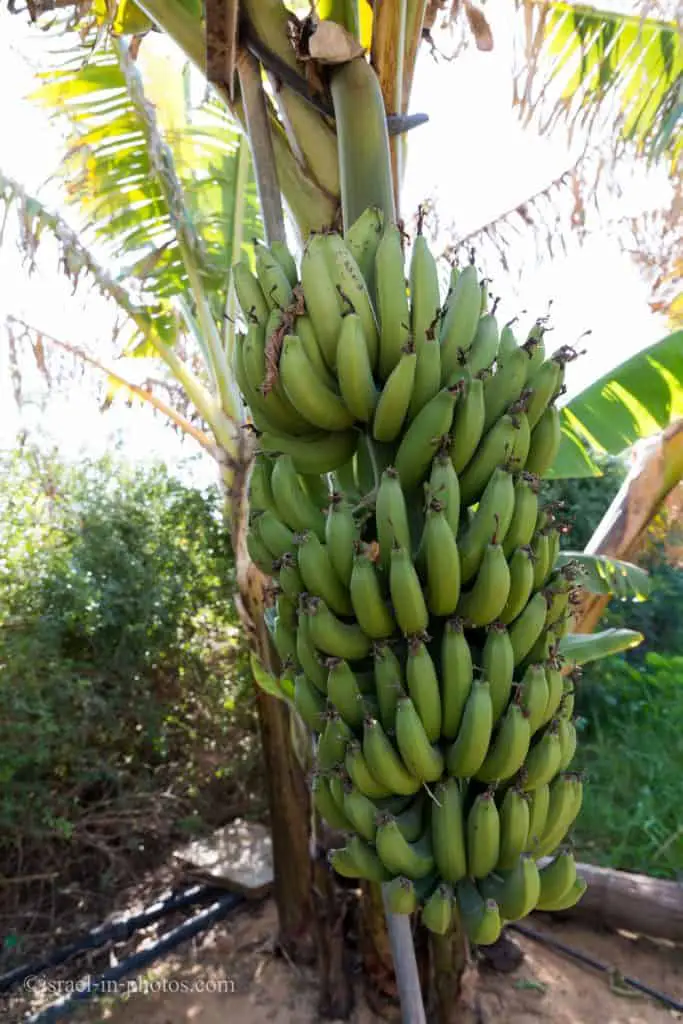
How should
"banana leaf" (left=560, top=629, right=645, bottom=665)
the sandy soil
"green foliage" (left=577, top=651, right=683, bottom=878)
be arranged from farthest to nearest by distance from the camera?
1. "green foliage" (left=577, top=651, right=683, bottom=878)
2. the sandy soil
3. "banana leaf" (left=560, top=629, right=645, bottom=665)

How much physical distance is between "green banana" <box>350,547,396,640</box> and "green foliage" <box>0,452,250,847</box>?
111 inches

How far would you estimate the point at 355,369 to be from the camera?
1.27 m

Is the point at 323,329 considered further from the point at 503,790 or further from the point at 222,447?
the point at 222,447

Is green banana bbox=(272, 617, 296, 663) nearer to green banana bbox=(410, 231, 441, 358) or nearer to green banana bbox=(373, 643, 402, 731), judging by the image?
green banana bbox=(373, 643, 402, 731)

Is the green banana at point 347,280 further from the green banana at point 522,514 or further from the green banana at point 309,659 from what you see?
the green banana at point 309,659

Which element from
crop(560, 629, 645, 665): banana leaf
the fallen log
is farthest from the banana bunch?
the fallen log

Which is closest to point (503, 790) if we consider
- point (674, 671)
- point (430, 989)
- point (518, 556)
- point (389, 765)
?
point (389, 765)

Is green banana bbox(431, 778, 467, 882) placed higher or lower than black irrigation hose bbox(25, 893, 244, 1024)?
higher

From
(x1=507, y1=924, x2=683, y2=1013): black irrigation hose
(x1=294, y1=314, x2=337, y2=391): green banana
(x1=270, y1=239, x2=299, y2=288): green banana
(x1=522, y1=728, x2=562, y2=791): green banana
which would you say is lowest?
(x1=507, y1=924, x2=683, y2=1013): black irrigation hose

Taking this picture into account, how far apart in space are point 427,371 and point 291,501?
0.36 m

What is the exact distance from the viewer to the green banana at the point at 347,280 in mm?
1283

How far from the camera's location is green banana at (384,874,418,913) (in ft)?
3.92

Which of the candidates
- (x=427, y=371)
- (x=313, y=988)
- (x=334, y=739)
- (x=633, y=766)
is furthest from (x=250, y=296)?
(x=633, y=766)

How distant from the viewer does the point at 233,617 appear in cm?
493
